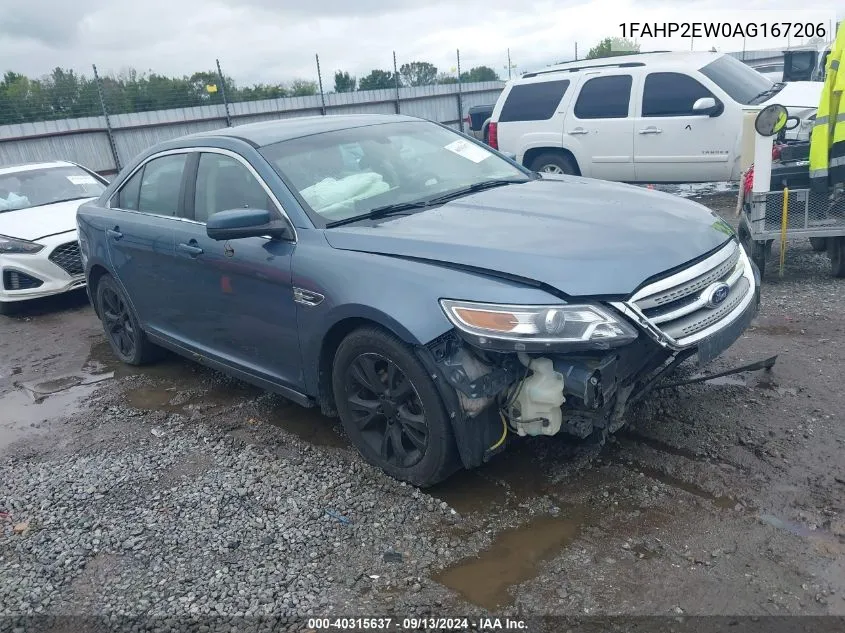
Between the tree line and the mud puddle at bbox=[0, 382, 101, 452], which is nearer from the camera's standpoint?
the mud puddle at bbox=[0, 382, 101, 452]

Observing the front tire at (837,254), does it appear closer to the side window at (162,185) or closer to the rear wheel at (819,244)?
the rear wheel at (819,244)

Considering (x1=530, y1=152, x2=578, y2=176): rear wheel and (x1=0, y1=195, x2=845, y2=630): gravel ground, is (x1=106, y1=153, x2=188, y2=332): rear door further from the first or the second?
(x1=530, y1=152, x2=578, y2=176): rear wheel

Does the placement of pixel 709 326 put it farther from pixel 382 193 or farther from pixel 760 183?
pixel 760 183

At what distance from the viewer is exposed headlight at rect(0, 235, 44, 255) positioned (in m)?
7.20

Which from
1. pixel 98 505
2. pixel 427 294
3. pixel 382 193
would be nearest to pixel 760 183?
pixel 382 193

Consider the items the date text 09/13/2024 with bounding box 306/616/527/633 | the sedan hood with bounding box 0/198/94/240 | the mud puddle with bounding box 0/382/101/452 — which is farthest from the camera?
the sedan hood with bounding box 0/198/94/240

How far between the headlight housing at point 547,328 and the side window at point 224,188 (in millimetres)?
1489

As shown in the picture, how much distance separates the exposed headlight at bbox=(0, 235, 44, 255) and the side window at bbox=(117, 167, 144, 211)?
260cm

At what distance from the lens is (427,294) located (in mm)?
3004

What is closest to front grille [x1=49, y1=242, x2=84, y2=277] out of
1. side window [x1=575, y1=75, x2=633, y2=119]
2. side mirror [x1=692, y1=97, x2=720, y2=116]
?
side window [x1=575, y1=75, x2=633, y2=119]

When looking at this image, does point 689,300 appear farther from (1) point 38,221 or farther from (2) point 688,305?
(1) point 38,221

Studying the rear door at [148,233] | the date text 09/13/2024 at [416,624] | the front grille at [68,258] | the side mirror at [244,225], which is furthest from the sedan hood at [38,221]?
the date text 09/13/2024 at [416,624]

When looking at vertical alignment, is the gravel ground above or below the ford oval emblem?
below

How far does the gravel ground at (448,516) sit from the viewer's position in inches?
105
